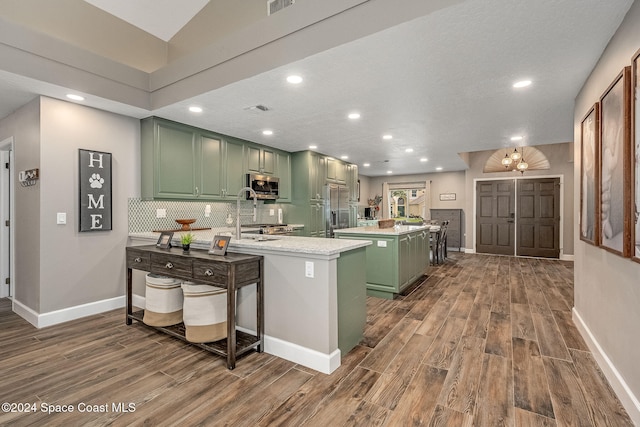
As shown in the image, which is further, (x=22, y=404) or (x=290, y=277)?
(x=290, y=277)

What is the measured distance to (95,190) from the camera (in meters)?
3.41

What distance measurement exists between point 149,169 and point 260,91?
188 centimetres

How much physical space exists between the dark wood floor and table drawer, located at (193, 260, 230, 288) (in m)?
0.65

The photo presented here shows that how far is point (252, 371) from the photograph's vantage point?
224 cm

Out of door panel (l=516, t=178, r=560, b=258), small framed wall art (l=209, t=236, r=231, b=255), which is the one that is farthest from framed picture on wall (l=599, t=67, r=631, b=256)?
door panel (l=516, t=178, r=560, b=258)

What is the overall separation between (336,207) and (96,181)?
423 centimetres

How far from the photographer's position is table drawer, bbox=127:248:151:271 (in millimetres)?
2908

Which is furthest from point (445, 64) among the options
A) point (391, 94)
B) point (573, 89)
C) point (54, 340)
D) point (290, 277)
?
point (54, 340)

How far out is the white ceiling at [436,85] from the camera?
6.13ft

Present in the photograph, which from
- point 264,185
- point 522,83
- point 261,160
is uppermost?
point 522,83

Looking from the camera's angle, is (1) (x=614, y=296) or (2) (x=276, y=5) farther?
(2) (x=276, y=5)

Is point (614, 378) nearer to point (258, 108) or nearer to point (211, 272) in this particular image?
point (211, 272)

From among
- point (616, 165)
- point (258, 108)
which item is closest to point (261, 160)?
point (258, 108)

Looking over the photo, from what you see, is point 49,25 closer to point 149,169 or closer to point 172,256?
point 149,169
